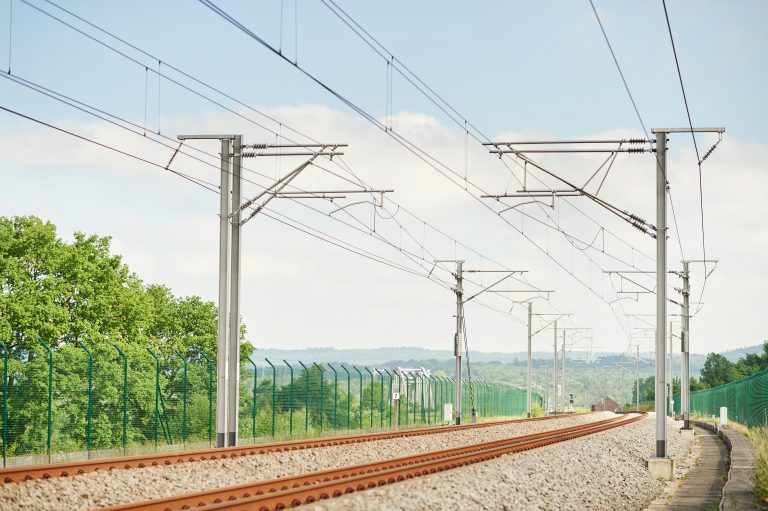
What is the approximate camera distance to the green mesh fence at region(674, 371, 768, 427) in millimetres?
45963

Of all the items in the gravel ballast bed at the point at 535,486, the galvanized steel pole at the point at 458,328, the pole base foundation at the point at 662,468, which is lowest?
the pole base foundation at the point at 662,468

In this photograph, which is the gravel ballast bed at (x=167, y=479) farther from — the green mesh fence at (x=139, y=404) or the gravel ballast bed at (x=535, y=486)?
the green mesh fence at (x=139, y=404)

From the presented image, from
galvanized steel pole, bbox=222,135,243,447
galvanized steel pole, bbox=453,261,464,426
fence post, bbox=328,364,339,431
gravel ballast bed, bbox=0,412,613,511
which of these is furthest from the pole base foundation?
galvanized steel pole, bbox=453,261,464,426

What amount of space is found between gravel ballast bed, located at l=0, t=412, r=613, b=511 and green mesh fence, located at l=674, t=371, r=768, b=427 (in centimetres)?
1822

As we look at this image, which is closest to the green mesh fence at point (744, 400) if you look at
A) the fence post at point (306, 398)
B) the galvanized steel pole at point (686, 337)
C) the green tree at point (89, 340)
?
the galvanized steel pole at point (686, 337)

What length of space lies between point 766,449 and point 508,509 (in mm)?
8952

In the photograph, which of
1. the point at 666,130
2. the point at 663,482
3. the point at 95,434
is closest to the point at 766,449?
the point at 663,482

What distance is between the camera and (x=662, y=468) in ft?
94.6

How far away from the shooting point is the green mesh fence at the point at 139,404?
3152 centimetres

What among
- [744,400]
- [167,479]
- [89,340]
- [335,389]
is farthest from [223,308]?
[744,400]

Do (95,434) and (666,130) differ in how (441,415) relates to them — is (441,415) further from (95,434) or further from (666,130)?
(666,130)

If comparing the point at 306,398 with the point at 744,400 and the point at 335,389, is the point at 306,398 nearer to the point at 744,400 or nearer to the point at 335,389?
the point at 335,389

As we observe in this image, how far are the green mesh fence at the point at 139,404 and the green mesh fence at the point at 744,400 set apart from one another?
1740 cm

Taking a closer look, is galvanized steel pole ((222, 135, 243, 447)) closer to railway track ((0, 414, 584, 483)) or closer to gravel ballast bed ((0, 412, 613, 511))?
railway track ((0, 414, 584, 483))
